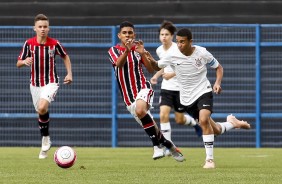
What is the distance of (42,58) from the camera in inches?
667

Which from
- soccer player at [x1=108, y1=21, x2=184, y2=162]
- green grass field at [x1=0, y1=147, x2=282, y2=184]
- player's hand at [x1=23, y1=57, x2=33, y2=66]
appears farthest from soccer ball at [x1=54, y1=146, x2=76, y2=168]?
player's hand at [x1=23, y1=57, x2=33, y2=66]

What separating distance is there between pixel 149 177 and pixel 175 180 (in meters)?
A: 0.58

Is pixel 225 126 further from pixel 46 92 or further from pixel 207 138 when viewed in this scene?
pixel 46 92

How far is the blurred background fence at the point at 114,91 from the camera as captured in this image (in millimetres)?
22781

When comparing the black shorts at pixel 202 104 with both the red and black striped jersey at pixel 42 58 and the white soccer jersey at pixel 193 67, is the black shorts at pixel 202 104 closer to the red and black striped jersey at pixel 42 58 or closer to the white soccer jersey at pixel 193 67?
the white soccer jersey at pixel 193 67

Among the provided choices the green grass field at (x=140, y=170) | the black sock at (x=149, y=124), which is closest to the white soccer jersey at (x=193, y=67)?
the black sock at (x=149, y=124)

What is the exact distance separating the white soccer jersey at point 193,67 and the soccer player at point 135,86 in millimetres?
484

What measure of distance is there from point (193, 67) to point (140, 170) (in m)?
1.74

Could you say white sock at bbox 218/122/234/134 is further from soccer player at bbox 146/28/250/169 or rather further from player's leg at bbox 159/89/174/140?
player's leg at bbox 159/89/174/140

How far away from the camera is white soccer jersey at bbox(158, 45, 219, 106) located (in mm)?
14461

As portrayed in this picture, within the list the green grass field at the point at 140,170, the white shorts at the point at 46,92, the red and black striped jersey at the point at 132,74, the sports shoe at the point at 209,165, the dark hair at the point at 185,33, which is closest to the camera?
the green grass field at the point at 140,170

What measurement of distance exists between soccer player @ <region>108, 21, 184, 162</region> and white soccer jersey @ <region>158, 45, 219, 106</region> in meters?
0.48

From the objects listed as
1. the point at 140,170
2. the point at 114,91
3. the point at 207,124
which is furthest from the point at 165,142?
the point at 114,91

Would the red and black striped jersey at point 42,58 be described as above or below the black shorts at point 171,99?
above
